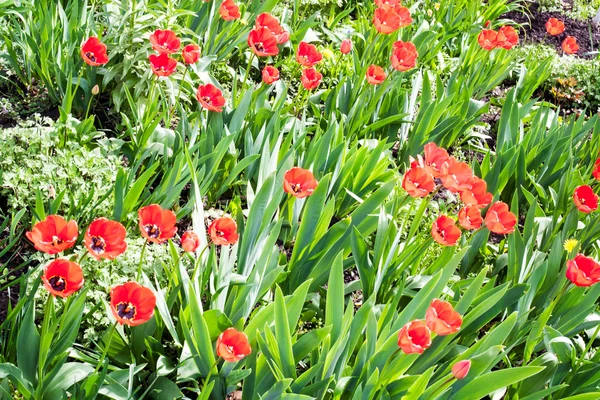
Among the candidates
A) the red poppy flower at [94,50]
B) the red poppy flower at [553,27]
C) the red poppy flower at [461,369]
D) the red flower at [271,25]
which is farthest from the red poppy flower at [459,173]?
the red poppy flower at [553,27]

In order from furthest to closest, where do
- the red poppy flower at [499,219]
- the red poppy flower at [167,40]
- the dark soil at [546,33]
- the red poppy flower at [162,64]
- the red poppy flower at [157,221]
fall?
the dark soil at [546,33] < the red poppy flower at [167,40] < the red poppy flower at [162,64] < the red poppy flower at [499,219] < the red poppy flower at [157,221]

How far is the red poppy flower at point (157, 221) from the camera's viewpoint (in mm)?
1619

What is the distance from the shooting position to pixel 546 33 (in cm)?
516

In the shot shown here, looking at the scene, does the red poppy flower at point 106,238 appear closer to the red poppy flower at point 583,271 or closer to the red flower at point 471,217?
the red flower at point 471,217

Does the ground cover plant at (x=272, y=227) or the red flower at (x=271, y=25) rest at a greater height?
the red flower at (x=271, y=25)

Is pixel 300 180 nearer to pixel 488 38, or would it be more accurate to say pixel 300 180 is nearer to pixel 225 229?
pixel 225 229

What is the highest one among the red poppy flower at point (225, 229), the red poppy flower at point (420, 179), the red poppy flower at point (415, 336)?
the red poppy flower at point (420, 179)

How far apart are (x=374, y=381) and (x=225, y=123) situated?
1430 millimetres

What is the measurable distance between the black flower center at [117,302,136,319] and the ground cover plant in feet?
0.07

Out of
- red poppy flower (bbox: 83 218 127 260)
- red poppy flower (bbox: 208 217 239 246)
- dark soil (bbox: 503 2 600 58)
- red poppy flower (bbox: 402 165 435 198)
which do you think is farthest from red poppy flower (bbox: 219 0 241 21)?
dark soil (bbox: 503 2 600 58)

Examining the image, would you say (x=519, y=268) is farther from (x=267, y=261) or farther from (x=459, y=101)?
(x=459, y=101)

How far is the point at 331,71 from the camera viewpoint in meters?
3.60

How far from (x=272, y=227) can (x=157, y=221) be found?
0.68m

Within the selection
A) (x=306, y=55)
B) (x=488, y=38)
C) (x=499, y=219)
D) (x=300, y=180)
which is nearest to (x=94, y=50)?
(x=306, y=55)
